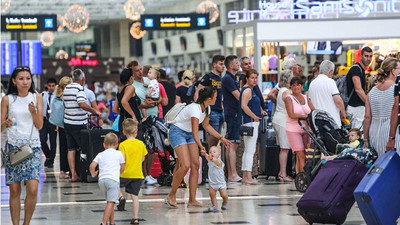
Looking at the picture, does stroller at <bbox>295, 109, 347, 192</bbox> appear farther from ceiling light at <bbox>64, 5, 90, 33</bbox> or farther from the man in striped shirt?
ceiling light at <bbox>64, 5, 90, 33</bbox>

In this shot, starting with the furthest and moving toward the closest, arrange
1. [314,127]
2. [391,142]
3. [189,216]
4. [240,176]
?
[240,176] < [314,127] < [189,216] < [391,142]

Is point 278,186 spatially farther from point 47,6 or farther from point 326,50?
point 47,6

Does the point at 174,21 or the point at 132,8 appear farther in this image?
the point at 174,21

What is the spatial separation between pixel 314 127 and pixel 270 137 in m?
1.95

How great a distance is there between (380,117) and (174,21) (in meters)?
21.1

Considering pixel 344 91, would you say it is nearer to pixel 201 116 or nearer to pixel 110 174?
pixel 201 116

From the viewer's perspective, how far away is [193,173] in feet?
29.7

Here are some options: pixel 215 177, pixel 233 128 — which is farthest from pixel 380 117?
pixel 233 128

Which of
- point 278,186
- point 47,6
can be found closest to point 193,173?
point 278,186

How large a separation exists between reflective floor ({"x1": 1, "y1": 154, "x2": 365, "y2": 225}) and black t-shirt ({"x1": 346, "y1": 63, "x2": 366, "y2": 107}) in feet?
4.71

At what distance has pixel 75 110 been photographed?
39.4 ft

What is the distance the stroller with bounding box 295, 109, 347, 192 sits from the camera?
32.9 feet

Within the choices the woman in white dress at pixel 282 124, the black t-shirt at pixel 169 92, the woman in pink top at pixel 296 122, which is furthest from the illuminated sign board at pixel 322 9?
the woman in pink top at pixel 296 122

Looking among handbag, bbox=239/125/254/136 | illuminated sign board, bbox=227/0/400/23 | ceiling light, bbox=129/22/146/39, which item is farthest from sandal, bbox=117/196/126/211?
ceiling light, bbox=129/22/146/39
